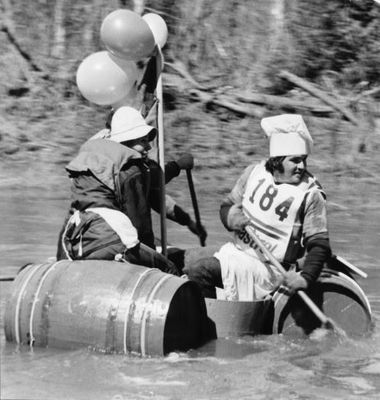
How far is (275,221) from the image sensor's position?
7.09 meters

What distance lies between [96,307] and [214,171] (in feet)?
21.3

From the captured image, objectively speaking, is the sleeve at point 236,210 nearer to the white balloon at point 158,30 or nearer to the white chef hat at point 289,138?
the white chef hat at point 289,138

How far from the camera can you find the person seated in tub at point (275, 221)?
702 cm

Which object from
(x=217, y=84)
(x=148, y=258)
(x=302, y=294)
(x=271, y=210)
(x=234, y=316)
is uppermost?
(x=271, y=210)

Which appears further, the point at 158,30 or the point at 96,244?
the point at 158,30

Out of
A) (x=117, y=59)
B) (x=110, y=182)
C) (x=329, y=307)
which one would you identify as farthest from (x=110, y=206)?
(x=329, y=307)

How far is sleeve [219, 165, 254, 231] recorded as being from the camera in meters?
7.13

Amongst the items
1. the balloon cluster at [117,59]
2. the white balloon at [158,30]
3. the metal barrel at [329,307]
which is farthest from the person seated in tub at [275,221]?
the white balloon at [158,30]

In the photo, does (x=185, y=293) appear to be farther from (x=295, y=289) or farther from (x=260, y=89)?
(x=260, y=89)

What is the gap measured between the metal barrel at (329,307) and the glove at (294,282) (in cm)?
18

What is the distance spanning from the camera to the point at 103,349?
6504mm

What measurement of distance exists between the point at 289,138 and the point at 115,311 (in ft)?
4.95

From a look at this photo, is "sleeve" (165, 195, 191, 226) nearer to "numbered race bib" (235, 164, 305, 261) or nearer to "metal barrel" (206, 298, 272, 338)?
"numbered race bib" (235, 164, 305, 261)

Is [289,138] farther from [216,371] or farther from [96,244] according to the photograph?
[216,371]
